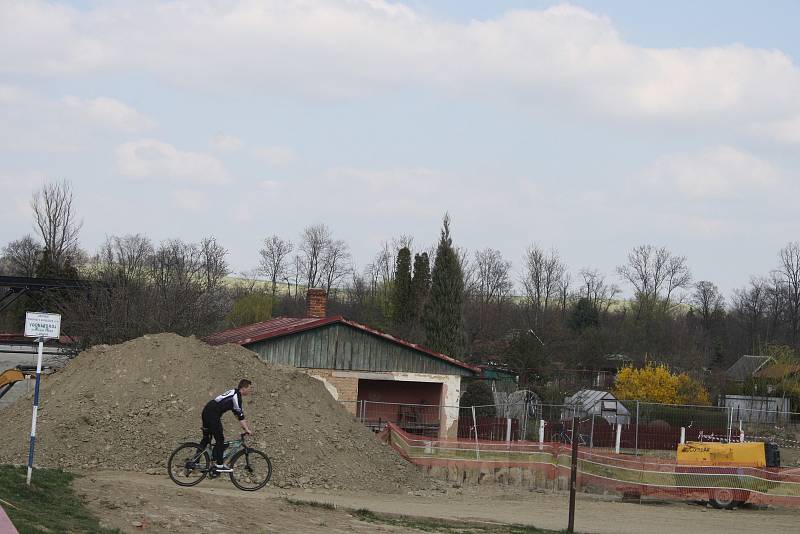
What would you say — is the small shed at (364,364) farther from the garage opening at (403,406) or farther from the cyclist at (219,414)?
the cyclist at (219,414)

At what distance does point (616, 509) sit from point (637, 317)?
85.8m

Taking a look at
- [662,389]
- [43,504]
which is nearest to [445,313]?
[662,389]

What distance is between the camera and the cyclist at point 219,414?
18281 millimetres

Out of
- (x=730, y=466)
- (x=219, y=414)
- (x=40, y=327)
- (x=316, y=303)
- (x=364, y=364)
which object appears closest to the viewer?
(x=40, y=327)

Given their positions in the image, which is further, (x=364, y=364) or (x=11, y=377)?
(x=364, y=364)

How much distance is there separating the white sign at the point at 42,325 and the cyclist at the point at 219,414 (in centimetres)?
346

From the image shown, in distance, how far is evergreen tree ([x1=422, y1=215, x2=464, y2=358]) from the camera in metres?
66.2

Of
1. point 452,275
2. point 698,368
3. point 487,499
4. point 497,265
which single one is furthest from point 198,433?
point 497,265

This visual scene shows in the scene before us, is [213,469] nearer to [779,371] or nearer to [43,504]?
[43,504]

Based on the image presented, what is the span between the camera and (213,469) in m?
18.8

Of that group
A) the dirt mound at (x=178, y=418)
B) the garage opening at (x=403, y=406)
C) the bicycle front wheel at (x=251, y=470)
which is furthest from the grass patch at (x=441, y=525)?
the garage opening at (x=403, y=406)

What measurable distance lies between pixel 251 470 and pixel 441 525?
420 cm

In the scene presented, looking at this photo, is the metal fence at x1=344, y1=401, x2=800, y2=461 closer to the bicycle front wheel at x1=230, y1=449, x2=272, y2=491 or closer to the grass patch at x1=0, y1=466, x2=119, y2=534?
the bicycle front wheel at x1=230, y1=449, x2=272, y2=491

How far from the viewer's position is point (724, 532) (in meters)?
19.8
